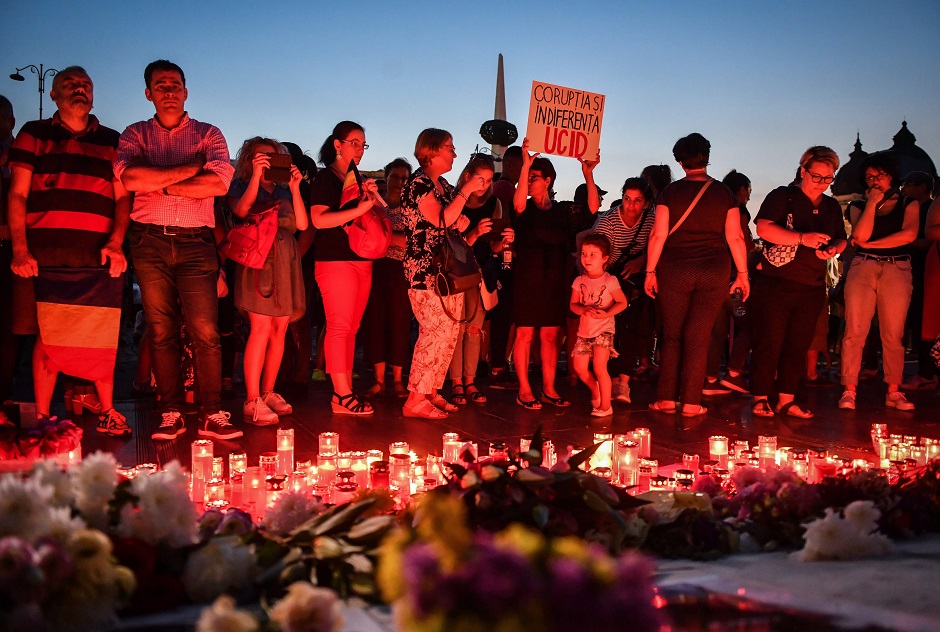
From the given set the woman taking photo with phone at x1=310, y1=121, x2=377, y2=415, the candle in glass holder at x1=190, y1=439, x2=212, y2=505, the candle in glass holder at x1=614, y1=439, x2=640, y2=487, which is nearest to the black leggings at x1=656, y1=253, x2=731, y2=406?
the woman taking photo with phone at x1=310, y1=121, x2=377, y2=415

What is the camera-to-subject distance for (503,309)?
739 centimetres

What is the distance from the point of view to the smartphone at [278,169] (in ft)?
17.5

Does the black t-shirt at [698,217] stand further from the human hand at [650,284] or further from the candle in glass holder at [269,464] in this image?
the candle in glass holder at [269,464]

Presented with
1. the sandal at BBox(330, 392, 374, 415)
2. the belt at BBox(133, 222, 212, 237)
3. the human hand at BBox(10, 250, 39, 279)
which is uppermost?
the belt at BBox(133, 222, 212, 237)

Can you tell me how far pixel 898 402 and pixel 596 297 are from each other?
2.42m

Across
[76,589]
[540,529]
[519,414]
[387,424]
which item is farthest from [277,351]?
[76,589]

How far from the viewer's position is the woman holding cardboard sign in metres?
6.39

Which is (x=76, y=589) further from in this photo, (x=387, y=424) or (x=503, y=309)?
(x=503, y=309)

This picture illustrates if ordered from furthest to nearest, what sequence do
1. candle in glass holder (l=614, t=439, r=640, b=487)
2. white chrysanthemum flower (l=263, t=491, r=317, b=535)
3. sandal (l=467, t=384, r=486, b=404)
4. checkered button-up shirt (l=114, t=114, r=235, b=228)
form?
sandal (l=467, t=384, r=486, b=404), checkered button-up shirt (l=114, t=114, r=235, b=228), candle in glass holder (l=614, t=439, r=640, b=487), white chrysanthemum flower (l=263, t=491, r=317, b=535)

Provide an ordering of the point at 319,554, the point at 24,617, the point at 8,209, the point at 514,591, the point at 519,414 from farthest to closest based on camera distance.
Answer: the point at 519,414 → the point at 8,209 → the point at 319,554 → the point at 24,617 → the point at 514,591

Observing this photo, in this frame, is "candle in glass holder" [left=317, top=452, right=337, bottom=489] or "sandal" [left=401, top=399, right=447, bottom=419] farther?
"sandal" [left=401, top=399, right=447, bottom=419]

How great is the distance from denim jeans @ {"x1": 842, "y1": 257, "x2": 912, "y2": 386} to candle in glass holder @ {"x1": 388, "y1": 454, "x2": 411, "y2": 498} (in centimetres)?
425

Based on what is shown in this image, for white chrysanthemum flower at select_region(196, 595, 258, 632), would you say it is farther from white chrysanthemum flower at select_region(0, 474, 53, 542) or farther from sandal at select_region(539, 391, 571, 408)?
sandal at select_region(539, 391, 571, 408)

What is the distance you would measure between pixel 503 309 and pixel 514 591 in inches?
249
